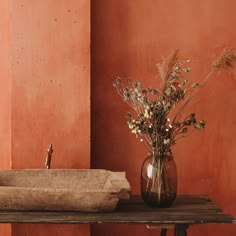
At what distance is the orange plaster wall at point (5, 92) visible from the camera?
2.30 meters

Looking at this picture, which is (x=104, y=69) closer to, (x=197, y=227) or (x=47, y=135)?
(x=47, y=135)

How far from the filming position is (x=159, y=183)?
5.88 ft

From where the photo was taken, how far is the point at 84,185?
1.97 meters

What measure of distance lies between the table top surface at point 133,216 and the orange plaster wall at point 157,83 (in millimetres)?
530

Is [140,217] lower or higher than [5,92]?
lower

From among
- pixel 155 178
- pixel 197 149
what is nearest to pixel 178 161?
pixel 197 149

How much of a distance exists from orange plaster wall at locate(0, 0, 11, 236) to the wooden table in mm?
682

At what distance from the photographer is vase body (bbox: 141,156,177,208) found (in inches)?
70.4

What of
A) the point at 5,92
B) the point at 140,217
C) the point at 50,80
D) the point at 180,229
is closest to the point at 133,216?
the point at 140,217

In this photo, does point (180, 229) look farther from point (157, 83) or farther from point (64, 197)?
point (157, 83)

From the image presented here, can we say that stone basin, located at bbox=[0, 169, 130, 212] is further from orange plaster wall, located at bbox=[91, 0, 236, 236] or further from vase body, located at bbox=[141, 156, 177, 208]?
orange plaster wall, located at bbox=[91, 0, 236, 236]

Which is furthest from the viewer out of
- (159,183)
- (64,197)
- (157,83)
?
(157,83)

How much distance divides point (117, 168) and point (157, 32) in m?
0.76

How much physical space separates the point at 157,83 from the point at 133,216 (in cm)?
89
